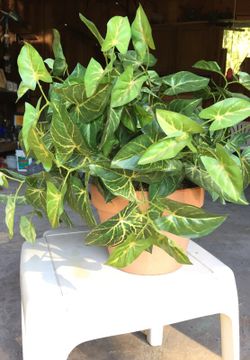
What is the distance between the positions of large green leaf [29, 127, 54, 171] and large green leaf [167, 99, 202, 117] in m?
0.24

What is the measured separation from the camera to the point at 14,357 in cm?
124

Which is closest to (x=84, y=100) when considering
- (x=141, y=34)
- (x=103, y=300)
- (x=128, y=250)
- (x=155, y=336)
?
(x=141, y=34)

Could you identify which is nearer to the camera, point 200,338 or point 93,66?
point 93,66

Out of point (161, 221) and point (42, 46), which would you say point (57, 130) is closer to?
point (161, 221)

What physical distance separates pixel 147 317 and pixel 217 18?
Answer: 217 inches

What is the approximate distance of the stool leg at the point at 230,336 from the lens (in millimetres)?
878

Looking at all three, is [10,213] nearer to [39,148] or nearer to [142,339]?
[39,148]

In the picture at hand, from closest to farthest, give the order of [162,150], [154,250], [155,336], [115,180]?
[162,150] < [115,180] < [154,250] < [155,336]

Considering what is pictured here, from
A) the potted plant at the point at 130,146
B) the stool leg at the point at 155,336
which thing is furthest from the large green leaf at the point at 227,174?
A: the stool leg at the point at 155,336

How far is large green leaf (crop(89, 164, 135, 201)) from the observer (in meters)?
0.71

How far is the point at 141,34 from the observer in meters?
0.73

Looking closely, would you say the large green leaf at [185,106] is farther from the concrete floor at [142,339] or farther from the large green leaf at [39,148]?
the concrete floor at [142,339]

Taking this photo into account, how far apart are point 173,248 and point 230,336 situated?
36cm

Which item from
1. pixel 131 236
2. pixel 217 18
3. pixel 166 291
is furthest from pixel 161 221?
pixel 217 18
